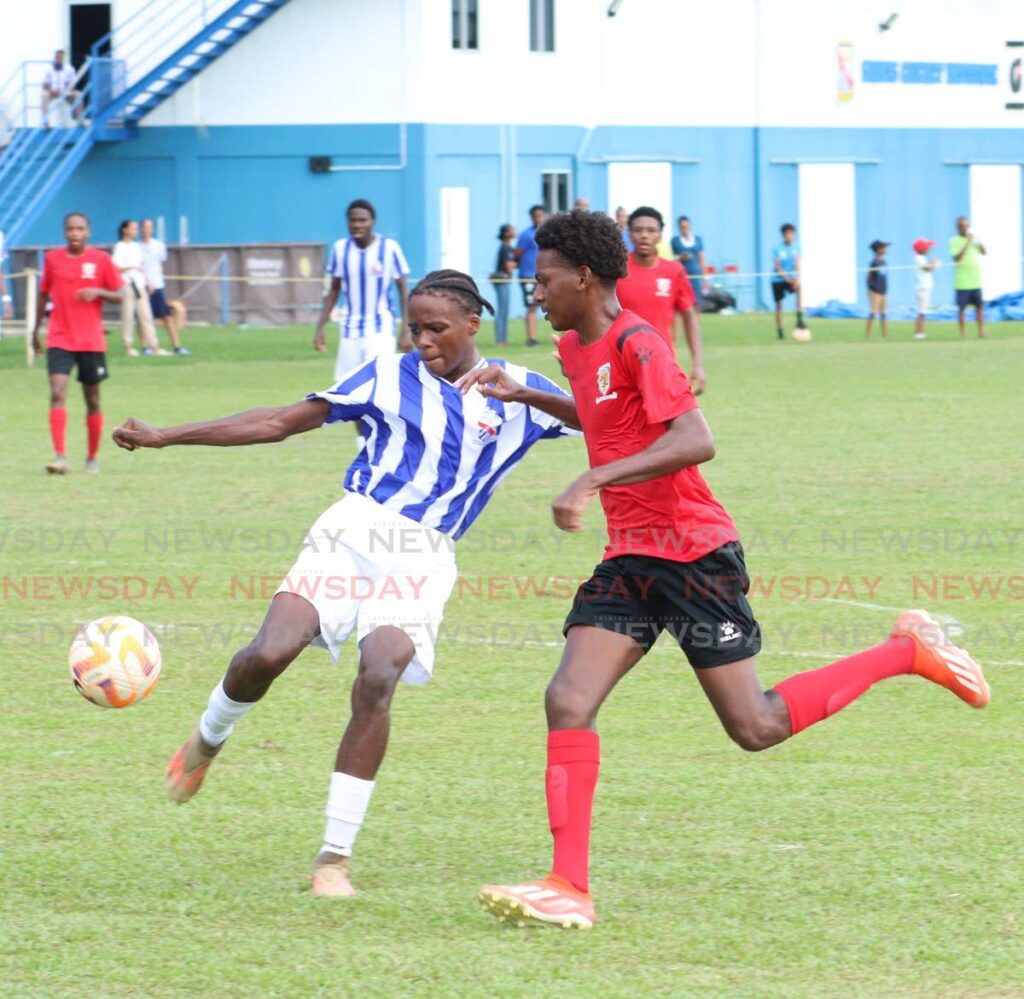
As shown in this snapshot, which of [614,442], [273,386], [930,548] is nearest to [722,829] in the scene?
[614,442]

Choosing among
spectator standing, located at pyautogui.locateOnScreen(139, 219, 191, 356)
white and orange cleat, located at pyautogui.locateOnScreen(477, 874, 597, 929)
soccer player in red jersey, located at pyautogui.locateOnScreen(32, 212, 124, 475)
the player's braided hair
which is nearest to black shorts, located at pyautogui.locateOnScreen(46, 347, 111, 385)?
soccer player in red jersey, located at pyautogui.locateOnScreen(32, 212, 124, 475)

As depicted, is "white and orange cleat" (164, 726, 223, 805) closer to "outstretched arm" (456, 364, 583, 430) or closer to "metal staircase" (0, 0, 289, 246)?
"outstretched arm" (456, 364, 583, 430)

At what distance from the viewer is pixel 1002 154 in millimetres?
44625

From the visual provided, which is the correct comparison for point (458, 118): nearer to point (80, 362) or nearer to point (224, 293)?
point (224, 293)

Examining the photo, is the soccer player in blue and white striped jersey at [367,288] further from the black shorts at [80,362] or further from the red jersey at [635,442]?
the red jersey at [635,442]

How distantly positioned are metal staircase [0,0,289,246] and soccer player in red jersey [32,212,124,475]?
21572 millimetres

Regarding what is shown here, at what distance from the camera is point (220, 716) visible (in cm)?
564

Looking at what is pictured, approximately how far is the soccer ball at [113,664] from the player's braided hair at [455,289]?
4.87ft

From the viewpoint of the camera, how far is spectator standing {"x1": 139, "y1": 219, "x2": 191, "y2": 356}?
28.2 meters

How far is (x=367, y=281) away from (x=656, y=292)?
235cm

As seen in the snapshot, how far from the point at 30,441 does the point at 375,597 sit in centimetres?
1196

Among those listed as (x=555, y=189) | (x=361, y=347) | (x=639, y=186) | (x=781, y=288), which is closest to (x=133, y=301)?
(x=781, y=288)

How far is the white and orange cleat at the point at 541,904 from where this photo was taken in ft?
15.8

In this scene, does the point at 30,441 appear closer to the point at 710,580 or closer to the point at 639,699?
the point at 639,699
